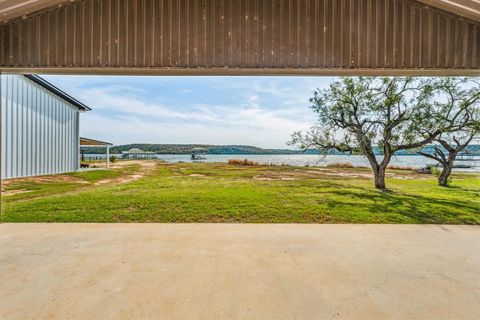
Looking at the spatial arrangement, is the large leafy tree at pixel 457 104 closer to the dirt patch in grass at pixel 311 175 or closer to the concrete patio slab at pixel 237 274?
the dirt patch in grass at pixel 311 175

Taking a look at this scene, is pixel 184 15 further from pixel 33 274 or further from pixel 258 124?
pixel 258 124

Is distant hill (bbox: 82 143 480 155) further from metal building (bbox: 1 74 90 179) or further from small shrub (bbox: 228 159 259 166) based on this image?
metal building (bbox: 1 74 90 179)

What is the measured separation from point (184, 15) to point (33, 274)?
Result: 313cm

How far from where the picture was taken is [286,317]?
1.79 m

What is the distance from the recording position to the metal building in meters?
7.31

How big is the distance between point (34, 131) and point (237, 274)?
9.48 m

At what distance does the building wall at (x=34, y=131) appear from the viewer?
7293 mm

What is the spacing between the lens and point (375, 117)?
765 cm

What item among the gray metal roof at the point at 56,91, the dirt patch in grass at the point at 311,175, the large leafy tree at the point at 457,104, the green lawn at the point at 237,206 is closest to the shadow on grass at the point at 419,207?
the green lawn at the point at 237,206

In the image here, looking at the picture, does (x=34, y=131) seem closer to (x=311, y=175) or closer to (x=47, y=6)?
(x=47, y=6)

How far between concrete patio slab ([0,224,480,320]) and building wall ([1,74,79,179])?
5.08 meters

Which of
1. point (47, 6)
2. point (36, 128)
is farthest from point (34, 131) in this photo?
point (47, 6)

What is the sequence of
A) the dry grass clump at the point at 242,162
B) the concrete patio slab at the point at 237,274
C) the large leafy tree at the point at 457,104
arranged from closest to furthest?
the concrete patio slab at the point at 237,274
the large leafy tree at the point at 457,104
the dry grass clump at the point at 242,162

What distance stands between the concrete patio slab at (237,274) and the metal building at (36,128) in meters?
5.09
